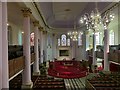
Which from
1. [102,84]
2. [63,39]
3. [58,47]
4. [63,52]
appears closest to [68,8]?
[102,84]

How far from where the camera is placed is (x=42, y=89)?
8062 mm

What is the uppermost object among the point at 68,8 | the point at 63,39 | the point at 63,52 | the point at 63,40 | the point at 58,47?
the point at 68,8

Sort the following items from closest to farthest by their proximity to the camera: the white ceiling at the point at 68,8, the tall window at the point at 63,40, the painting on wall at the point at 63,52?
the white ceiling at the point at 68,8
the tall window at the point at 63,40
the painting on wall at the point at 63,52

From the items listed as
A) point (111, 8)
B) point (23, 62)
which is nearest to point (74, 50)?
point (111, 8)

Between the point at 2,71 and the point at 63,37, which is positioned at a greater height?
the point at 63,37

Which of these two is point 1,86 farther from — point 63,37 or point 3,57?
point 63,37

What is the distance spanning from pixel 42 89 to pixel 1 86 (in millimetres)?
3250

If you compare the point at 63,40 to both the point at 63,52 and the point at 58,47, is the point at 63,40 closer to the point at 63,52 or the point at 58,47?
the point at 58,47

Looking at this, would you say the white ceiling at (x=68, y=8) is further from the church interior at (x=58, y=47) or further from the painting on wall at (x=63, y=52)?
the painting on wall at (x=63, y=52)

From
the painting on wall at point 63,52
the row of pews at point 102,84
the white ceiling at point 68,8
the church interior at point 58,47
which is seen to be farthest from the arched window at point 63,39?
the row of pews at point 102,84

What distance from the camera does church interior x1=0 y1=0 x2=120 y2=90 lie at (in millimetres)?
8172

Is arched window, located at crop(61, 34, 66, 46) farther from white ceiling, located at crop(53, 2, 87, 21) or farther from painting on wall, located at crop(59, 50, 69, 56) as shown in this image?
white ceiling, located at crop(53, 2, 87, 21)

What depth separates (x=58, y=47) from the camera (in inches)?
953

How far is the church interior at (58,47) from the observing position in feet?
26.8
